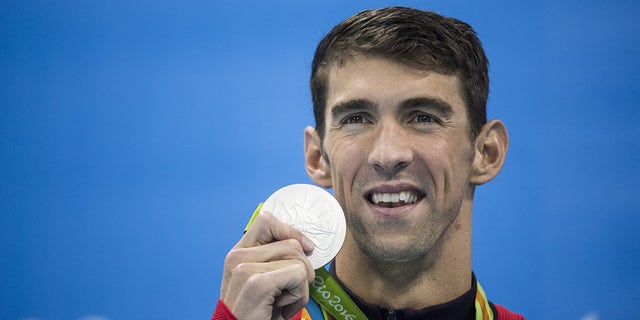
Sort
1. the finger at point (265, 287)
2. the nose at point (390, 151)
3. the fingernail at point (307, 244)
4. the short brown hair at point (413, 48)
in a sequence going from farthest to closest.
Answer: the short brown hair at point (413, 48)
the nose at point (390, 151)
the fingernail at point (307, 244)
the finger at point (265, 287)

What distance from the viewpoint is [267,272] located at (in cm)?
178

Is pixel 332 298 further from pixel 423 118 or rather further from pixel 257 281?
pixel 423 118

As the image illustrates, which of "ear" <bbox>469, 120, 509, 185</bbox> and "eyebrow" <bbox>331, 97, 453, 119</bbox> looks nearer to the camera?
"eyebrow" <bbox>331, 97, 453, 119</bbox>

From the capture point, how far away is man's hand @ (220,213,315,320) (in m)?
1.77

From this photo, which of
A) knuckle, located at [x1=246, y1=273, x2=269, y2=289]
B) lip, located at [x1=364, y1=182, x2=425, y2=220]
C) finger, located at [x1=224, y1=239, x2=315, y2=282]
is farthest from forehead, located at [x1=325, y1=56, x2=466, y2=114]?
knuckle, located at [x1=246, y1=273, x2=269, y2=289]

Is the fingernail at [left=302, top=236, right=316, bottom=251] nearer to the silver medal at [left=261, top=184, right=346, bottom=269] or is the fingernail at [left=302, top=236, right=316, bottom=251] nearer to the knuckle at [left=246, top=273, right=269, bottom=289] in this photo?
the silver medal at [left=261, top=184, right=346, bottom=269]

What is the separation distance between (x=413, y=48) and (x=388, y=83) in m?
0.14

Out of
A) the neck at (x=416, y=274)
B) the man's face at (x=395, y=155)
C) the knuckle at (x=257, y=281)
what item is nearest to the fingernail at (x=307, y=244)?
the knuckle at (x=257, y=281)

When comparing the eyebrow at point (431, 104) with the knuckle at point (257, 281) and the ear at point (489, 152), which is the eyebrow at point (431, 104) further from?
the knuckle at point (257, 281)

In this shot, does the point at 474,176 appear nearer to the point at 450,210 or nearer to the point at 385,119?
Result: the point at 450,210

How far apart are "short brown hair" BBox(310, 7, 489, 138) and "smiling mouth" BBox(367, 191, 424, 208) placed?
1.06 feet

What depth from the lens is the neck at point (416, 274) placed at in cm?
226

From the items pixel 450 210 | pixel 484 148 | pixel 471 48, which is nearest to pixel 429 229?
pixel 450 210

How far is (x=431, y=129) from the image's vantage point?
84.4 inches
